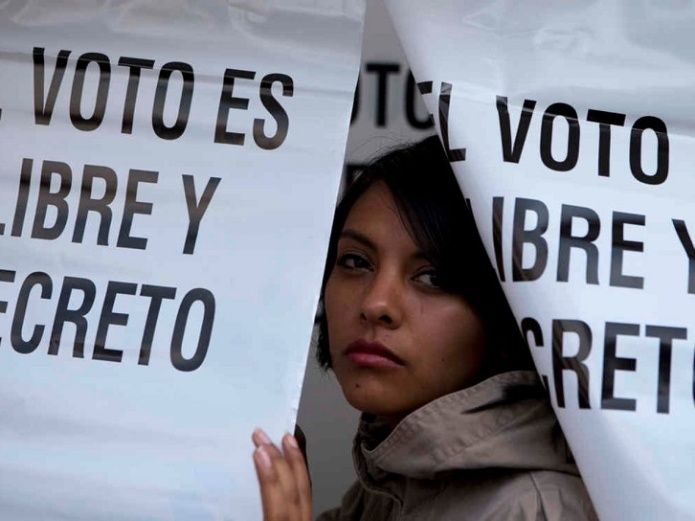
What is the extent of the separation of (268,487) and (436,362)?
14.5 inches

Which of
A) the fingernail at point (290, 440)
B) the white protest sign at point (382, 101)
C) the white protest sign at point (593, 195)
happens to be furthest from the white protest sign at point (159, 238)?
the white protest sign at point (382, 101)

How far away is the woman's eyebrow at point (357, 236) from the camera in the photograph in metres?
1.75

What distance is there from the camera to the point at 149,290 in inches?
59.5

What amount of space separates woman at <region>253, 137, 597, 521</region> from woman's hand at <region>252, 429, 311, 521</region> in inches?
9.0

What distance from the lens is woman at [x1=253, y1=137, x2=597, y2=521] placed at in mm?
1607

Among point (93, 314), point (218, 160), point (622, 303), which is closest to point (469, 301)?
point (622, 303)

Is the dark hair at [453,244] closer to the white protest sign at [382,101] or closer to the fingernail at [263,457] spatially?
the fingernail at [263,457]

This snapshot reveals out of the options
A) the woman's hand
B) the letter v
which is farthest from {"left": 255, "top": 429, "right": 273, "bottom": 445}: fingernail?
the letter v

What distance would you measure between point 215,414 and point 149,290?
18cm

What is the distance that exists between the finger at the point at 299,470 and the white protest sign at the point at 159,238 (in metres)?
0.02

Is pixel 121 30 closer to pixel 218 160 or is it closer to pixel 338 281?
pixel 218 160

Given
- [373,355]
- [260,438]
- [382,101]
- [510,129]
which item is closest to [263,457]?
[260,438]

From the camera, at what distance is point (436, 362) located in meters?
1.70

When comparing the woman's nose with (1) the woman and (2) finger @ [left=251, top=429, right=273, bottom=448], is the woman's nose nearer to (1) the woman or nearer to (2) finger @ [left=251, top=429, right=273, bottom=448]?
(1) the woman
